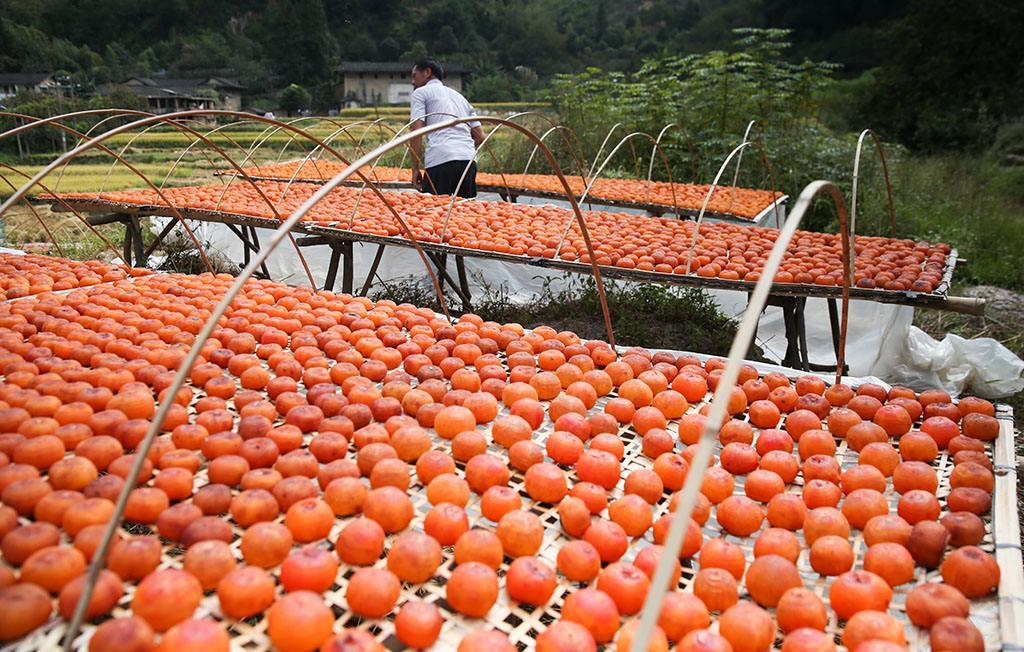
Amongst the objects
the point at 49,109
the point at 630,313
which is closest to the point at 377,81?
the point at 49,109

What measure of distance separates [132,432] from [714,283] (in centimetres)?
293

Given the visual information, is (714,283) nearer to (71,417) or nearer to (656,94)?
(71,417)

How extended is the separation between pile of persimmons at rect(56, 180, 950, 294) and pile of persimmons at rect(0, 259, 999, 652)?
1412 millimetres

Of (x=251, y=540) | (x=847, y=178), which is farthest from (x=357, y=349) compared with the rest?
(x=847, y=178)

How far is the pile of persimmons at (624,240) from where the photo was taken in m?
3.71

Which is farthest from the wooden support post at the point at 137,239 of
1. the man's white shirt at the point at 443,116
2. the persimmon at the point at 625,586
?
the persimmon at the point at 625,586

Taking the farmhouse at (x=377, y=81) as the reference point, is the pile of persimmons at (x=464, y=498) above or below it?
below

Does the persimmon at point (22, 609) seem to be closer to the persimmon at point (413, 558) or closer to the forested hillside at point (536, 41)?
the persimmon at point (413, 558)

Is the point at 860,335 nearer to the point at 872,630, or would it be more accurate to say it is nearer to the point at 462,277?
the point at 462,277

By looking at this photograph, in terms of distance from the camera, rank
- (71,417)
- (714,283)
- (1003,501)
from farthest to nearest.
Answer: (714,283) < (71,417) < (1003,501)

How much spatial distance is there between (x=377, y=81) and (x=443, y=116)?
2951 cm

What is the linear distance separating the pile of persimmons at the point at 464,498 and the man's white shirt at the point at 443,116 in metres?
4.32

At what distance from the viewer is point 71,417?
1.86 metres

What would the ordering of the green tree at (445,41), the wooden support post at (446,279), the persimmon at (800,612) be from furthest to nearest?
the green tree at (445,41) → the wooden support post at (446,279) → the persimmon at (800,612)
